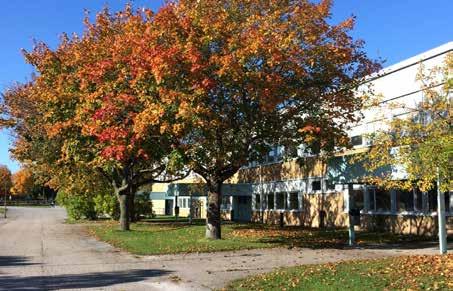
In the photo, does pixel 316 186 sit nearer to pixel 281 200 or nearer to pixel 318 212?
pixel 318 212

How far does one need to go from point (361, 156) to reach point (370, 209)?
11.1 m

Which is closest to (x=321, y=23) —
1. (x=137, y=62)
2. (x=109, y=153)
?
(x=137, y=62)

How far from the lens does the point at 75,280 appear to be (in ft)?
42.4

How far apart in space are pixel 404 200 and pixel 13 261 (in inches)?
645

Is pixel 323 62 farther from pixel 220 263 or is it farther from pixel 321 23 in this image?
pixel 220 263

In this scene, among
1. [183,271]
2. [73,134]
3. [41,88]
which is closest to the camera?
[183,271]

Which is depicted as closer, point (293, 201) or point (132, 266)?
point (132, 266)

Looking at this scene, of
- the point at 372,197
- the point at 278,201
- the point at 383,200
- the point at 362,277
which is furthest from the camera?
the point at 278,201

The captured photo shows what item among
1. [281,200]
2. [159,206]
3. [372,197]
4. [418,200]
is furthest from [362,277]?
[159,206]

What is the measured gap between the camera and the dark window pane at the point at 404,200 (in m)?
24.2

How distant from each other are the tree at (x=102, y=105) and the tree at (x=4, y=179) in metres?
82.0

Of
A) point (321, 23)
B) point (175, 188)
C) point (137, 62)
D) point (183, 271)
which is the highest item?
point (321, 23)

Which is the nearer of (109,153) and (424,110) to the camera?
(424,110)

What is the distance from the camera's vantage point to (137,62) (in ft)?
60.0
